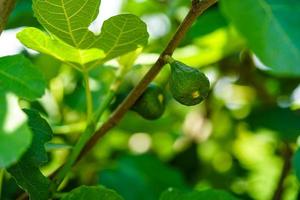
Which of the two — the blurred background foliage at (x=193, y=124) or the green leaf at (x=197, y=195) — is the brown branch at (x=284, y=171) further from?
the green leaf at (x=197, y=195)

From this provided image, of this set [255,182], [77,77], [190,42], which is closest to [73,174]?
[77,77]

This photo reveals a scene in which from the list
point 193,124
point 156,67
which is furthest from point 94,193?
point 193,124

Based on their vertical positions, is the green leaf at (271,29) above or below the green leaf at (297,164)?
above

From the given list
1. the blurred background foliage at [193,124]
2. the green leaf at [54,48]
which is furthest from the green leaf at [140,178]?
the green leaf at [54,48]

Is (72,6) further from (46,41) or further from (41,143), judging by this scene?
(41,143)

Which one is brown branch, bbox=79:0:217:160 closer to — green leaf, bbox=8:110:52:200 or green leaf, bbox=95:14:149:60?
green leaf, bbox=95:14:149:60

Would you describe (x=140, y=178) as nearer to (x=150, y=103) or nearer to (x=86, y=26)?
(x=150, y=103)

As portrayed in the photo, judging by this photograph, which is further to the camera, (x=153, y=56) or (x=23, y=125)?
(x=153, y=56)
